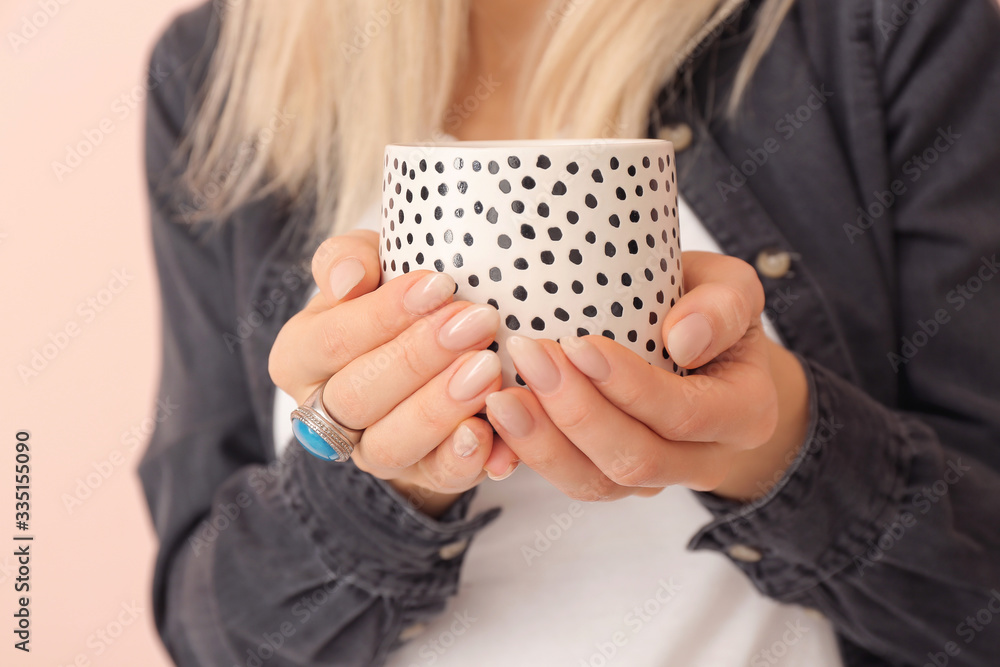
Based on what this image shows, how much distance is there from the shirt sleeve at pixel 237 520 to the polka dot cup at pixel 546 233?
0.32m

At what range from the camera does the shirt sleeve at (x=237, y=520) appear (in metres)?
0.78

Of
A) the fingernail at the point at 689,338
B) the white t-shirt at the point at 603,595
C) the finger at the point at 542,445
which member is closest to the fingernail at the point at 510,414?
the finger at the point at 542,445

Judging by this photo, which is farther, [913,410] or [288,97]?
[288,97]

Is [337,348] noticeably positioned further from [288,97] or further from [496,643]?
[288,97]

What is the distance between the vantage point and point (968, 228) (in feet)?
2.81

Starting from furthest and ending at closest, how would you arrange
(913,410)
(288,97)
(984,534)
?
(288,97) → (913,410) → (984,534)

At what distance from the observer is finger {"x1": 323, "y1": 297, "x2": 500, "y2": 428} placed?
0.47m

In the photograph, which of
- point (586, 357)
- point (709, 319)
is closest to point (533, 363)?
point (586, 357)

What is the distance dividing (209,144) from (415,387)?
33.0 inches

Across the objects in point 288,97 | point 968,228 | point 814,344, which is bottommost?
point 814,344

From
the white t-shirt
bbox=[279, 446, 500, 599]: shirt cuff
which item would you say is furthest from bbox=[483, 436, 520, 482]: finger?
the white t-shirt

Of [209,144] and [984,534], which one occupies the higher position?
[209,144]

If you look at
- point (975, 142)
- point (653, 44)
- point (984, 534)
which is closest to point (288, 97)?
point (653, 44)

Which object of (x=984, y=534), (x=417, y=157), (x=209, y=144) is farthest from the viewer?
(x=209, y=144)
